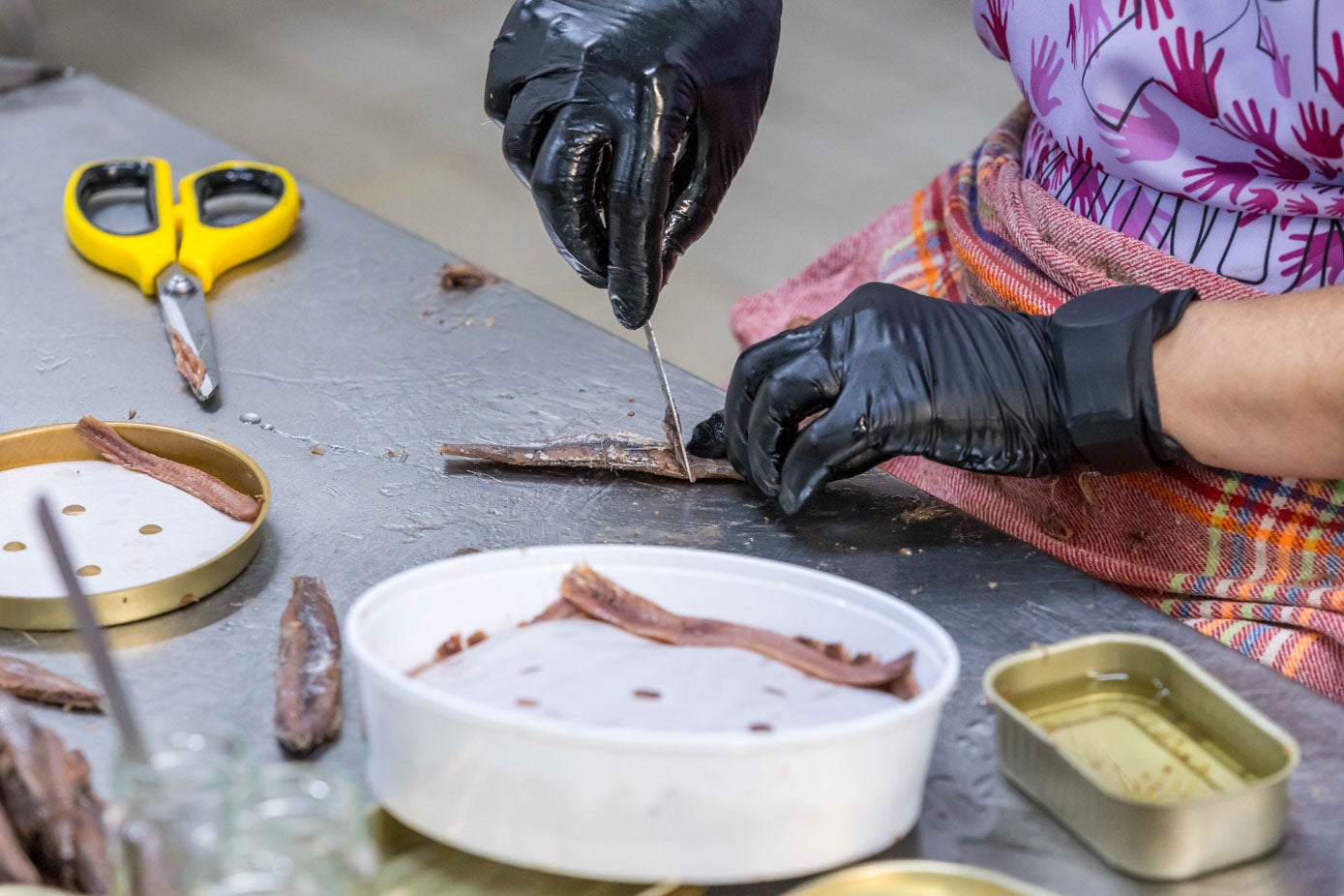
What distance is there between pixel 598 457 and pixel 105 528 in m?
0.47

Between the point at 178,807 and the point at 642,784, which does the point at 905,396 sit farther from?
the point at 178,807

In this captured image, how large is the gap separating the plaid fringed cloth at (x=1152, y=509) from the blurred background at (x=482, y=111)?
1932 millimetres

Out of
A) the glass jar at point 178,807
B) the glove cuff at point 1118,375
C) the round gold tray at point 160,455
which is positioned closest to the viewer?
the glass jar at point 178,807

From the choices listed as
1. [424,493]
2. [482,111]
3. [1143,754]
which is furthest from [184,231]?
[482,111]

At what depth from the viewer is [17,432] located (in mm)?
1244

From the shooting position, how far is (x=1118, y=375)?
3.93ft

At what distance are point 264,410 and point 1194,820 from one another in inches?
40.5

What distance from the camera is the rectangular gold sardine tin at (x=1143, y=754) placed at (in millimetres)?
840

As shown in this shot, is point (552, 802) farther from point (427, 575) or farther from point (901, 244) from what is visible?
point (901, 244)

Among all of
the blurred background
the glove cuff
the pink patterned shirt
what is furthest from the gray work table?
the blurred background

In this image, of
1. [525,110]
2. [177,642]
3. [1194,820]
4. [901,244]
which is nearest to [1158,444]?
[1194,820]

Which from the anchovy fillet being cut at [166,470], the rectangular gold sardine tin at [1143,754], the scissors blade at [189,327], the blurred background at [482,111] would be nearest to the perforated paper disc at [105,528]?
the anchovy fillet being cut at [166,470]

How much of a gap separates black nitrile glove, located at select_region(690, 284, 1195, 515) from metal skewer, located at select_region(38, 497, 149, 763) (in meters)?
0.67

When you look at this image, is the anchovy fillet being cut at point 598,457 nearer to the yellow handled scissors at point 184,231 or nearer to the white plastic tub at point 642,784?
the yellow handled scissors at point 184,231
